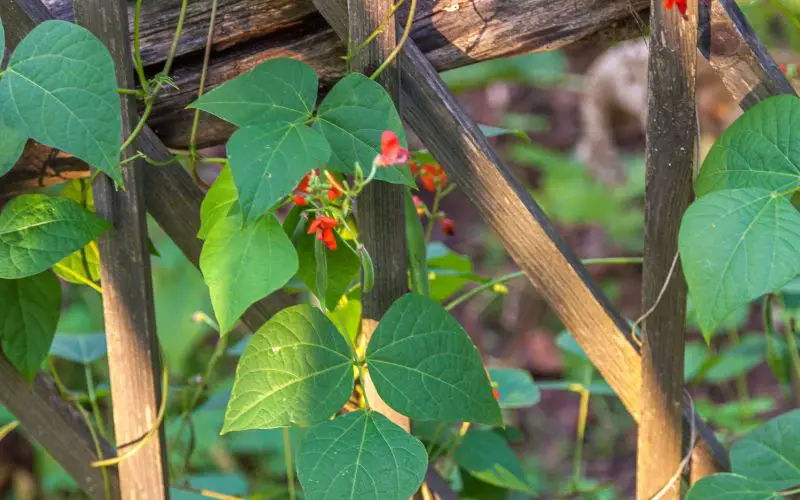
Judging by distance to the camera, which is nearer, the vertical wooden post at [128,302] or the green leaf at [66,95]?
the green leaf at [66,95]

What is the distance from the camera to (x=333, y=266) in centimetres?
101

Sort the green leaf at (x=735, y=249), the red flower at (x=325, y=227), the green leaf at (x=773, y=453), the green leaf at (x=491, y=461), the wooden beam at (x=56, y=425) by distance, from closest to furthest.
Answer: the green leaf at (x=735, y=249), the red flower at (x=325, y=227), the green leaf at (x=773, y=453), the wooden beam at (x=56, y=425), the green leaf at (x=491, y=461)

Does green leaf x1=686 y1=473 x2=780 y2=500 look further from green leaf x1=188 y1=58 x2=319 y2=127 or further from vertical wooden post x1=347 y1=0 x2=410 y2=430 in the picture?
green leaf x1=188 y1=58 x2=319 y2=127

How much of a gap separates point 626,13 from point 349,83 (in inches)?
13.0

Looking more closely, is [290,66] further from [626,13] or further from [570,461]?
[570,461]

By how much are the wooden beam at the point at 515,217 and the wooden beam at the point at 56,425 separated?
2.11ft

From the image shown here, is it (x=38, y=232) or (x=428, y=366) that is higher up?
(x=38, y=232)

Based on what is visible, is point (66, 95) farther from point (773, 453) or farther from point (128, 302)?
point (773, 453)

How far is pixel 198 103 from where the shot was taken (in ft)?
2.68

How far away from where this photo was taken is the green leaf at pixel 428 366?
2.96ft

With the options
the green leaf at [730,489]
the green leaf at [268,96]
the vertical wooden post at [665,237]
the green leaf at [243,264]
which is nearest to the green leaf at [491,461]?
the vertical wooden post at [665,237]

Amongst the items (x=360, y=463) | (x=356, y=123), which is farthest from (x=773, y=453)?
A: (x=356, y=123)

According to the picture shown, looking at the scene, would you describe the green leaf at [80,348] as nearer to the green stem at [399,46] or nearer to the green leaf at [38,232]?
the green leaf at [38,232]

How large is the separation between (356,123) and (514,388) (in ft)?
2.21
